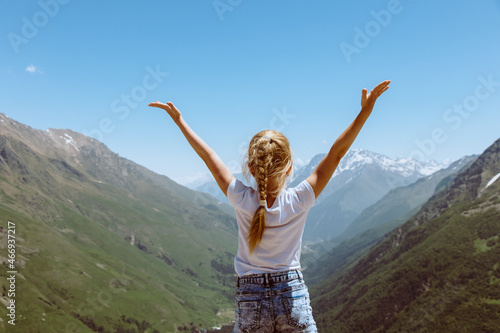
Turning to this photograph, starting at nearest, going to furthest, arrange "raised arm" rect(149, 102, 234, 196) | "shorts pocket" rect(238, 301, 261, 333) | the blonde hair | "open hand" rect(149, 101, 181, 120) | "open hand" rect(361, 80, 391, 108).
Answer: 1. "shorts pocket" rect(238, 301, 261, 333)
2. the blonde hair
3. "open hand" rect(361, 80, 391, 108)
4. "raised arm" rect(149, 102, 234, 196)
5. "open hand" rect(149, 101, 181, 120)

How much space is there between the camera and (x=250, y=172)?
5.78m

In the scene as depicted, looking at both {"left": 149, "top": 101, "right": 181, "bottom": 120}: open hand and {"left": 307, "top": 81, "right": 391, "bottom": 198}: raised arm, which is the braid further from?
{"left": 149, "top": 101, "right": 181, "bottom": 120}: open hand

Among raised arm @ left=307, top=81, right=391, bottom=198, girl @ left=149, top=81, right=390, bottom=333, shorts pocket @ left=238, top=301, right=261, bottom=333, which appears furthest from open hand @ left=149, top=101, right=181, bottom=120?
shorts pocket @ left=238, top=301, right=261, bottom=333

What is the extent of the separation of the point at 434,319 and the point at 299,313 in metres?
182

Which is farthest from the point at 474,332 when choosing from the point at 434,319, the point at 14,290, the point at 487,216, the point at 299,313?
the point at 14,290

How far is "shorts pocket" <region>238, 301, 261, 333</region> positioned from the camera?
494 centimetres

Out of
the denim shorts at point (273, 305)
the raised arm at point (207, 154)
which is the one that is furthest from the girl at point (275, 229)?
the raised arm at point (207, 154)

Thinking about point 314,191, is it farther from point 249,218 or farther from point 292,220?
point 249,218

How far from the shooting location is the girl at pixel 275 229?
4996mm

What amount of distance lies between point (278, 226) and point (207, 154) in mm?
1673

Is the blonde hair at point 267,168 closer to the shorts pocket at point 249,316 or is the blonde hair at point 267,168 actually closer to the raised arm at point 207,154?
the raised arm at point 207,154

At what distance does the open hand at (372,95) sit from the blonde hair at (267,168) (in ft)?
4.38

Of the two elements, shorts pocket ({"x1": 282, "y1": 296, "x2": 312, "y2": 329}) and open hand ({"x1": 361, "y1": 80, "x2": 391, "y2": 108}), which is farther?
open hand ({"x1": 361, "y1": 80, "x2": 391, "y2": 108})

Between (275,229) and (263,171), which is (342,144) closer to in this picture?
(263,171)
